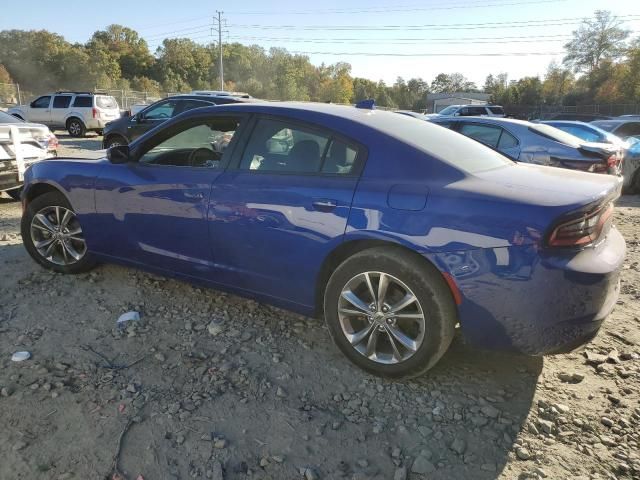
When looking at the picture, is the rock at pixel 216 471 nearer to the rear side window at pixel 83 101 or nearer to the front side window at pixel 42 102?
the rear side window at pixel 83 101

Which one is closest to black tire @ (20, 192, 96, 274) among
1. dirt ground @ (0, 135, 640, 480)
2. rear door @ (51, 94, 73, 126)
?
dirt ground @ (0, 135, 640, 480)

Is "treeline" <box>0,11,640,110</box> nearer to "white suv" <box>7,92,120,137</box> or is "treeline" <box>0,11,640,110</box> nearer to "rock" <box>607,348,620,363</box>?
"white suv" <box>7,92,120,137</box>

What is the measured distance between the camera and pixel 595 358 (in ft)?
10.6

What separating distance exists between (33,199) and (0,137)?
3.11m

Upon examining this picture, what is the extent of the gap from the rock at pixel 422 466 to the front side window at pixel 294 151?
160 centimetres

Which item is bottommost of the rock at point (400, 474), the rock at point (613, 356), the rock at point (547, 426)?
the rock at point (400, 474)

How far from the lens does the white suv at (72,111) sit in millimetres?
19109

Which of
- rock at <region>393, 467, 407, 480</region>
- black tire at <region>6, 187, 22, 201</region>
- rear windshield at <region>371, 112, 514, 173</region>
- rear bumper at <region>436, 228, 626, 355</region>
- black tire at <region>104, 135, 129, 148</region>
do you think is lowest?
black tire at <region>6, 187, 22, 201</region>

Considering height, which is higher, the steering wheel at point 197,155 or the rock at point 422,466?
the steering wheel at point 197,155

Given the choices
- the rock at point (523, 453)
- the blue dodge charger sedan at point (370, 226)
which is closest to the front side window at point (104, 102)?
the blue dodge charger sedan at point (370, 226)

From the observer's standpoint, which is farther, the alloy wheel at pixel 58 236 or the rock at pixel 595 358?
the alloy wheel at pixel 58 236

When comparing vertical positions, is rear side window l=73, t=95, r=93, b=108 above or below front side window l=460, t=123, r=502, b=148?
below

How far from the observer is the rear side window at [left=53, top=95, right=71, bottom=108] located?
63.5 ft

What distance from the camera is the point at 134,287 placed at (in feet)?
13.7
